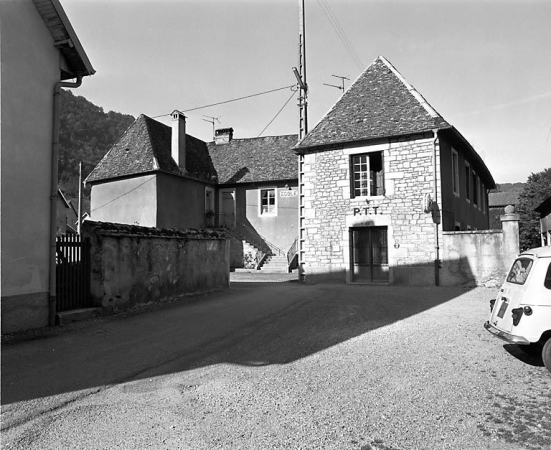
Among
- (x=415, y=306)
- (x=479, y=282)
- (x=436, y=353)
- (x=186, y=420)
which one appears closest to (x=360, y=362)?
(x=436, y=353)

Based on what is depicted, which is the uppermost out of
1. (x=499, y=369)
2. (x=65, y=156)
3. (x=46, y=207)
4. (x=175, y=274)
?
(x=65, y=156)

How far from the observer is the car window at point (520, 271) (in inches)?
222

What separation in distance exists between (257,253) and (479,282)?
13.2m

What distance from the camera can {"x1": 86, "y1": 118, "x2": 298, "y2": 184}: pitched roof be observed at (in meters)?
23.7

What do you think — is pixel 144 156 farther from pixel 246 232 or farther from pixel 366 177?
pixel 366 177

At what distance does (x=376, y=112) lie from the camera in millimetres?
17047

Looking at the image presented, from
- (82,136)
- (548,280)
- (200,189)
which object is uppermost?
(82,136)

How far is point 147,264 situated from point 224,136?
21.2m

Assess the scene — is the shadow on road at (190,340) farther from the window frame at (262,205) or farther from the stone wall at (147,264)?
the window frame at (262,205)

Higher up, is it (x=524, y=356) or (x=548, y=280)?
(x=548, y=280)

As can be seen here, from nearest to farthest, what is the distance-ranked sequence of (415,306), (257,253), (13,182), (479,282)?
(13,182), (415,306), (479,282), (257,253)

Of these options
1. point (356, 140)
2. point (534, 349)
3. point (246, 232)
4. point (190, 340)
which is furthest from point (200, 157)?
point (534, 349)

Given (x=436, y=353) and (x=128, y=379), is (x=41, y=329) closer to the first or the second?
(x=128, y=379)

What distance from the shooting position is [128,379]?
5.01 meters
